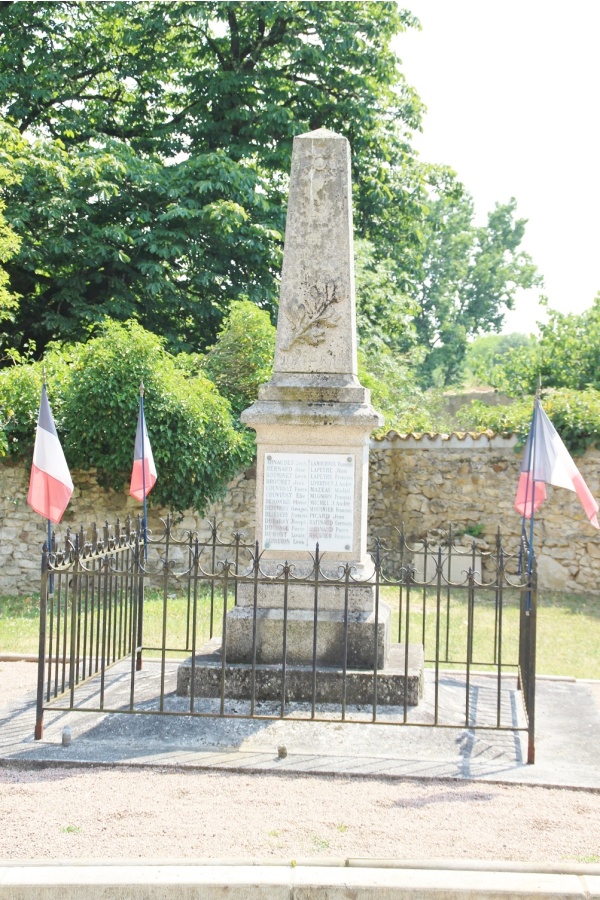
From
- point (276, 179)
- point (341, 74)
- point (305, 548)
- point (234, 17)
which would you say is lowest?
point (305, 548)

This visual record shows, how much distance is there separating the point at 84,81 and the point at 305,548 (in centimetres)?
1544

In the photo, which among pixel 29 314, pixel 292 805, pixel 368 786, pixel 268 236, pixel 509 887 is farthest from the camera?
pixel 29 314

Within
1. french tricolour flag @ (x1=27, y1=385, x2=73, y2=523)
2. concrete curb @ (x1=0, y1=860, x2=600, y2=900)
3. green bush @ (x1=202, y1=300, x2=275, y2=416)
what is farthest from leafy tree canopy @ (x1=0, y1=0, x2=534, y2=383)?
concrete curb @ (x1=0, y1=860, x2=600, y2=900)

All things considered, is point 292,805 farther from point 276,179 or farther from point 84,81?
point 84,81

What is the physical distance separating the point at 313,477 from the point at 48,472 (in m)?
2.82

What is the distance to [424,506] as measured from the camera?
15.4 meters

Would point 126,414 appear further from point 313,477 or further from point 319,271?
point 313,477

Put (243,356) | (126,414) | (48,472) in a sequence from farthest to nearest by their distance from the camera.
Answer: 1. (243,356)
2. (126,414)
3. (48,472)

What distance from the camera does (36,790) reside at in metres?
4.55

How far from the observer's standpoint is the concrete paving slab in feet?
16.3

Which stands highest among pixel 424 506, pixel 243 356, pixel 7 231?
pixel 7 231

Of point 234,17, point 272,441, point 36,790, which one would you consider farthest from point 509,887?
point 234,17

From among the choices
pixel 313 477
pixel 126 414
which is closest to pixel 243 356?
pixel 126 414

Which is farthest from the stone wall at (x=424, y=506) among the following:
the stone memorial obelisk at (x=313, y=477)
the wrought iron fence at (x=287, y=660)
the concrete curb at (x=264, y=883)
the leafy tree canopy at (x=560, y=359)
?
the concrete curb at (x=264, y=883)
